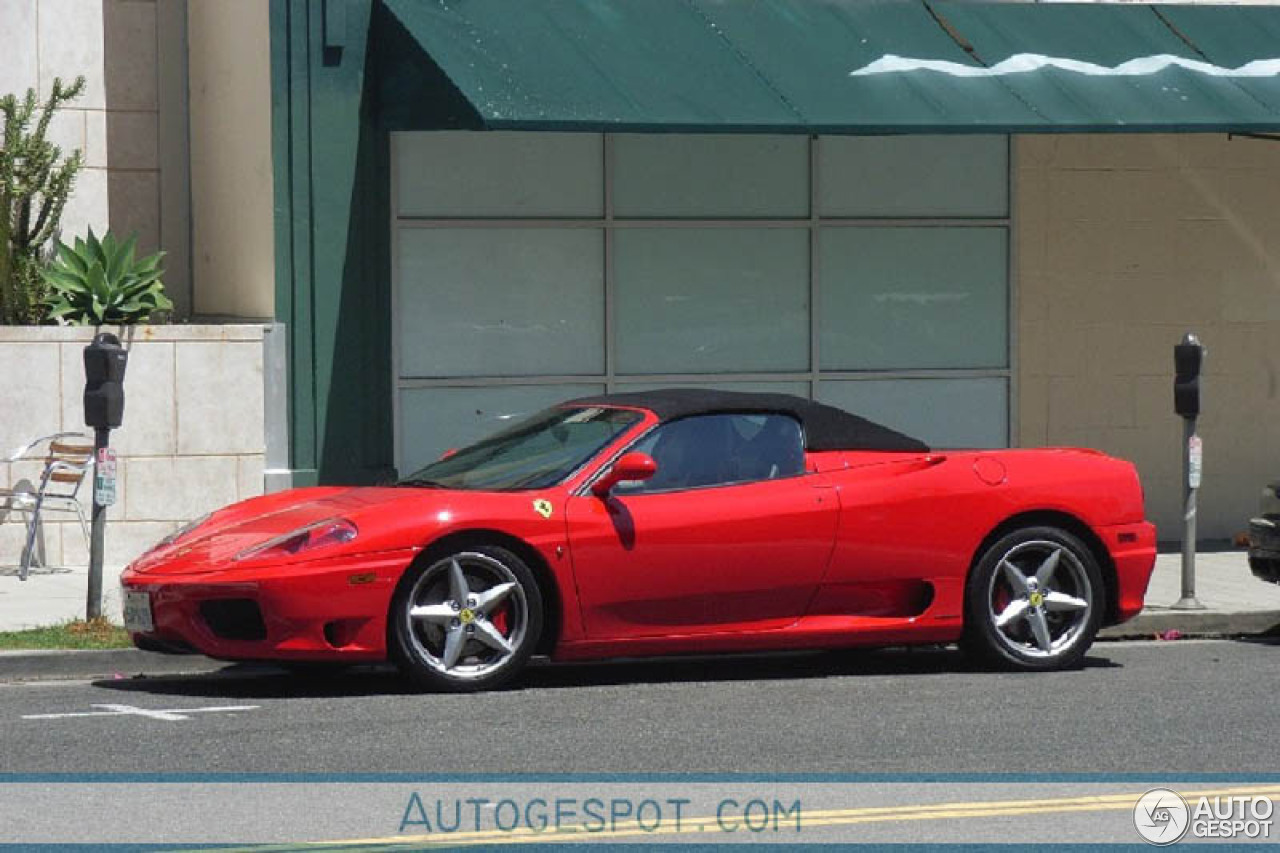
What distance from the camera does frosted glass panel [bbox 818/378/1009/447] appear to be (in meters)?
18.1

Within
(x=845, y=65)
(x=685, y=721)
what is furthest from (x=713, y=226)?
(x=685, y=721)

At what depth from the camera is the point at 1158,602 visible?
14.5 m

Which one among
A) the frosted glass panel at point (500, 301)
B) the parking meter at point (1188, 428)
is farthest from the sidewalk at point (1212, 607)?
the frosted glass panel at point (500, 301)

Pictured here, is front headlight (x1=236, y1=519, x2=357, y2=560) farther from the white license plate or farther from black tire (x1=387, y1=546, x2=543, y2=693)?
the white license plate

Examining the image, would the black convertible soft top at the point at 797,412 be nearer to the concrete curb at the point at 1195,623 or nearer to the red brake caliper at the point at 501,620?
the red brake caliper at the point at 501,620

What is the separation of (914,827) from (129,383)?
978 cm

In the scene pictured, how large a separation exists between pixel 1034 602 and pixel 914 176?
701cm

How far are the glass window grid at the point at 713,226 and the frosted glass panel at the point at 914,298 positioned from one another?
0.06 m

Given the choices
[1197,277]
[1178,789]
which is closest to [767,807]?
[1178,789]

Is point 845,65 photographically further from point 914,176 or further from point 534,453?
point 534,453

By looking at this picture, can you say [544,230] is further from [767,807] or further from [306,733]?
[767,807]

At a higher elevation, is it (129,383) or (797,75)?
(797,75)

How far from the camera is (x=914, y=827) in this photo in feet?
25.1

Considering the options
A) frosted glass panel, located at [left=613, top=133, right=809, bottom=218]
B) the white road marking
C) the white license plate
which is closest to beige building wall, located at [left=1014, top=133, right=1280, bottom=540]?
frosted glass panel, located at [left=613, top=133, right=809, bottom=218]
